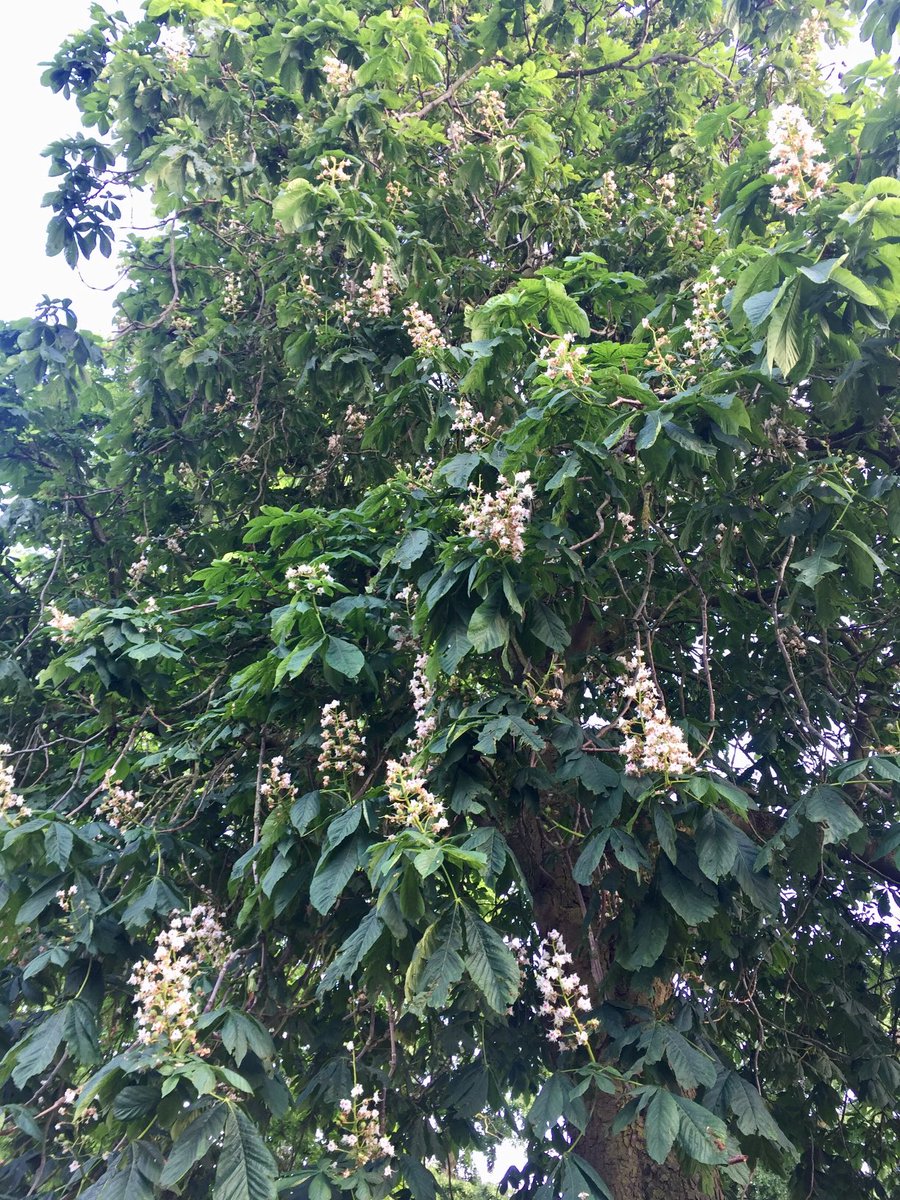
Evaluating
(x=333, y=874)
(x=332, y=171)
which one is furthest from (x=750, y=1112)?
(x=332, y=171)

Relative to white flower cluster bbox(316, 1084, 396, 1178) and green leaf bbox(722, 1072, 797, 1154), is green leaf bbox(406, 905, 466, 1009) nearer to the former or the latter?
white flower cluster bbox(316, 1084, 396, 1178)

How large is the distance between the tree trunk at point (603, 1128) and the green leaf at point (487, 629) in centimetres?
76

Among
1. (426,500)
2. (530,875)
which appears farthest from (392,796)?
(530,875)

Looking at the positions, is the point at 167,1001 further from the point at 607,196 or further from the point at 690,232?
the point at 607,196

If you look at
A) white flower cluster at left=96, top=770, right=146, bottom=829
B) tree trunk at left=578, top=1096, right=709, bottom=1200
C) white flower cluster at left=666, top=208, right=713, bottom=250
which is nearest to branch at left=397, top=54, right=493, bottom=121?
white flower cluster at left=666, top=208, right=713, bottom=250

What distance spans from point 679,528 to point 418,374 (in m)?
1.19

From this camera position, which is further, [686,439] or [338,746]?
[338,746]

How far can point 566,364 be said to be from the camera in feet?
8.13

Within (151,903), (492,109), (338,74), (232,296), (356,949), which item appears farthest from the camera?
(232,296)

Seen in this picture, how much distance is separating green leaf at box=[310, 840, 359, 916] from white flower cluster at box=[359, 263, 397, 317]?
2.47m

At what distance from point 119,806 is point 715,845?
82.9 inches

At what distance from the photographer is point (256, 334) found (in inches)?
179

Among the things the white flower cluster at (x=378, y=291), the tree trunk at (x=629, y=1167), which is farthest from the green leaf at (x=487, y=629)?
the white flower cluster at (x=378, y=291)

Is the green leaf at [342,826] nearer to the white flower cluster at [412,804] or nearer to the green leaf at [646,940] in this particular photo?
the white flower cluster at [412,804]
